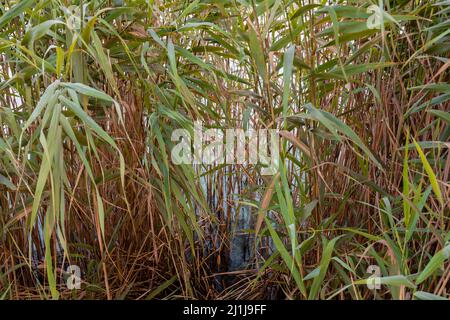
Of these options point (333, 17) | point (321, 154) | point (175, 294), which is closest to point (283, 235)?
point (321, 154)

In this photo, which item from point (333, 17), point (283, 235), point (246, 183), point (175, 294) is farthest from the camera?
point (246, 183)

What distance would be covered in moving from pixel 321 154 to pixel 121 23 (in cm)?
46

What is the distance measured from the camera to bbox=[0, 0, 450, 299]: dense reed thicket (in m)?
0.92

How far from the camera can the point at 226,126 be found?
119 centimetres

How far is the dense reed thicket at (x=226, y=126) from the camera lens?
3.03 feet

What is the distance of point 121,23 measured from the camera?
110 centimetres

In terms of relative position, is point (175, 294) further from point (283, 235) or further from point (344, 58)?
point (344, 58)

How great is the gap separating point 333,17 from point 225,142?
393mm

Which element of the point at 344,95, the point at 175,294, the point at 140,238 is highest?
the point at 344,95

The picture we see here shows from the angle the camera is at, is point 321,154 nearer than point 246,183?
Yes

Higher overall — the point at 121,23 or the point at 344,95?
the point at 121,23
